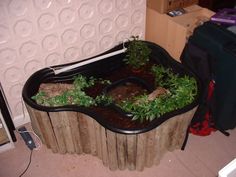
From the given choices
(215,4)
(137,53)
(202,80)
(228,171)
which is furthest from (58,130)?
(215,4)

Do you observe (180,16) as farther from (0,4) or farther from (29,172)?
(29,172)

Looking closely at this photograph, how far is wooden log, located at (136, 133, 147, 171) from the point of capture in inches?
71.4

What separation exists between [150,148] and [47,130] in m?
0.77

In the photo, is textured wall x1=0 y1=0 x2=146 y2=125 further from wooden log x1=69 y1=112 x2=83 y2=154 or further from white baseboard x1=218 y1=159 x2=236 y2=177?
white baseboard x1=218 y1=159 x2=236 y2=177

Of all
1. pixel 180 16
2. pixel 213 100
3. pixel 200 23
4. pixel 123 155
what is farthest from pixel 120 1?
pixel 123 155

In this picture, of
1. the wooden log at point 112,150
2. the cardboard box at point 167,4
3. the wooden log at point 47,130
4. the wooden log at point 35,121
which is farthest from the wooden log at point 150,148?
the cardboard box at point 167,4

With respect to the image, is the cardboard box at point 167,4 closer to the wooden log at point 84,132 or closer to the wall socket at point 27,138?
the wooden log at point 84,132

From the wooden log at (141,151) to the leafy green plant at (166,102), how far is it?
0.15 meters

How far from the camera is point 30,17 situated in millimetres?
2008

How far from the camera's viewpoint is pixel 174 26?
2318 mm

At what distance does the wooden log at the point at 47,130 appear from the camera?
6.49 feet

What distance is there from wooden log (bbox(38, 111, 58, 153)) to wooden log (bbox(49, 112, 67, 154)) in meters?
0.03

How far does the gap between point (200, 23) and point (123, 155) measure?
1.22 metres

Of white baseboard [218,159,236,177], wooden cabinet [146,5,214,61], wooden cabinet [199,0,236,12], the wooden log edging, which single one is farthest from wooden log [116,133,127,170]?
wooden cabinet [199,0,236,12]
